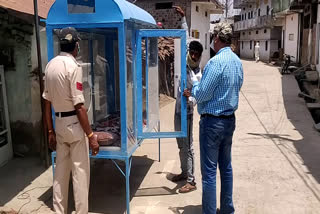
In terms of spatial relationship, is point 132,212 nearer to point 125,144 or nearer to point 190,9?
point 125,144

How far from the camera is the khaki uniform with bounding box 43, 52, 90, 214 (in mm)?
3352

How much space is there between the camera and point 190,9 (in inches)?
714

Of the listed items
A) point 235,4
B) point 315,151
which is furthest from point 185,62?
point 235,4

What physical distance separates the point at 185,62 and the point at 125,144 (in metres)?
1.21

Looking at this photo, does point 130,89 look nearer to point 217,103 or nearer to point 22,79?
point 217,103

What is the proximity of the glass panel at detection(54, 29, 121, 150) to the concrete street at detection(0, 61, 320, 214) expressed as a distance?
0.94 m

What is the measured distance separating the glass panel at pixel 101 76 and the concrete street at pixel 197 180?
0.94 meters

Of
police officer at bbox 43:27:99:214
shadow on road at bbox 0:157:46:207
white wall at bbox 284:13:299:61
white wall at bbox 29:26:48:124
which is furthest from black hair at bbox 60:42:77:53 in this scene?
white wall at bbox 284:13:299:61

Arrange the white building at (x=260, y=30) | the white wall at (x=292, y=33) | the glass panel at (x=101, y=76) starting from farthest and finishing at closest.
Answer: the white building at (x=260, y=30) → the white wall at (x=292, y=33) → the glass panel at (x=101, y=76)

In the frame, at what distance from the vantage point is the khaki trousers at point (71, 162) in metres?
3.48

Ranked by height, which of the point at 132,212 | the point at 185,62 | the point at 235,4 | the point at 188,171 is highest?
the point at 235,4

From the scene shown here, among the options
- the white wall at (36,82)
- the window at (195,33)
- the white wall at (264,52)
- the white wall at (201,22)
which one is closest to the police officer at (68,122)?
the white wall at (36,82)

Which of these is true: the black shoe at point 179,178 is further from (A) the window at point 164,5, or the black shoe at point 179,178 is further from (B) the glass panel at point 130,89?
(A) the window at point 164,5

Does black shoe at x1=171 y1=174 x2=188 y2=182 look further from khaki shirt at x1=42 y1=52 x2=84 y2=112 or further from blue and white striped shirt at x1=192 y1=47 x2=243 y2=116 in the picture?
khaki shirt at x1=42 y1=52 x2=84 y2=112
